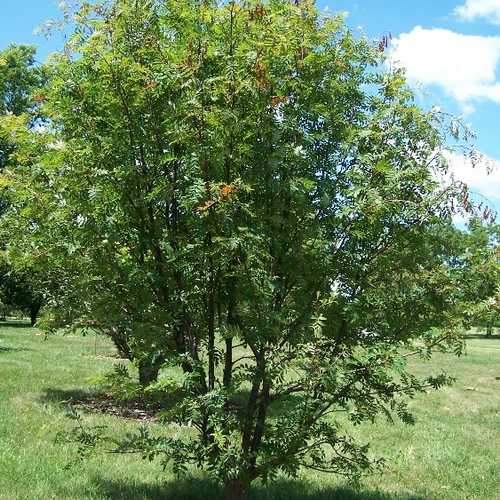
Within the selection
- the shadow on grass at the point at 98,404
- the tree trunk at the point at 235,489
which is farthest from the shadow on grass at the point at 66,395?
the tree trunk at the point at 235,489

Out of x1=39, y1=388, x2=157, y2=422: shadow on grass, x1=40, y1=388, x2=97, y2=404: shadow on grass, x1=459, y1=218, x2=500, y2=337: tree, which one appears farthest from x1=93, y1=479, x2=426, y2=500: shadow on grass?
x1=40, y1=388, x2=97, y2=404: shadow on grass

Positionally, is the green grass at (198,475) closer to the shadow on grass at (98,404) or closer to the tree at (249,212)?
the shadow on grass at (98,404)

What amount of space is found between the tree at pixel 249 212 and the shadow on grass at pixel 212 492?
135cm

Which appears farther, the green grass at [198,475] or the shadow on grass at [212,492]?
the green grass at [198,475]

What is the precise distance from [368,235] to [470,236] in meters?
1.12

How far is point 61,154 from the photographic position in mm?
5805

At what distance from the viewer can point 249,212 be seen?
16.5 feet

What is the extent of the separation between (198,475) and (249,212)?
Answer: 489cm

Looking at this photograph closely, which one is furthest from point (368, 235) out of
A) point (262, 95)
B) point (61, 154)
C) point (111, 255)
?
point (61, 154)

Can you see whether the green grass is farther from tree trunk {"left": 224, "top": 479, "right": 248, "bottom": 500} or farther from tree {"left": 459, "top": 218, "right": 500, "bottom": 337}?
tree {"left": 459, "top": 218, "right": 500, "bottom": 337}

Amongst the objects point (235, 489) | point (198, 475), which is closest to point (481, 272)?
point (235, 489)

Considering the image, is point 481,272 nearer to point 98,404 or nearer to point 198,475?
point 198,475

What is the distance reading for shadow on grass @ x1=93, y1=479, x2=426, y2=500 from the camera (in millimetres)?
7398

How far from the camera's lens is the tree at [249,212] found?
533 cm
